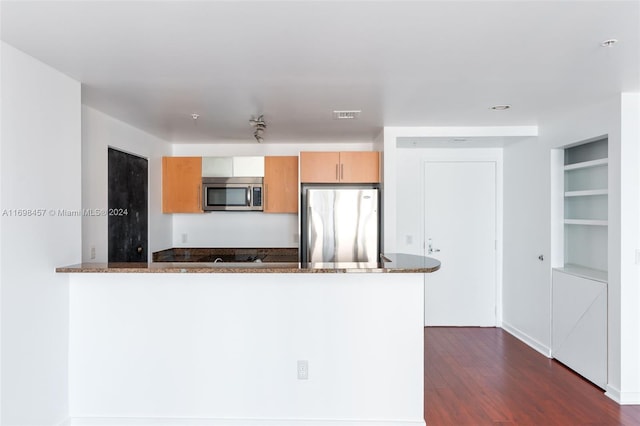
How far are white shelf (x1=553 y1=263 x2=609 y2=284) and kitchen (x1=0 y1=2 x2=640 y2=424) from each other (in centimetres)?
16

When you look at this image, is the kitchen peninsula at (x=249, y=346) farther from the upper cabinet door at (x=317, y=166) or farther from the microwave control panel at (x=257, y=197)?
the microwave control panel at (x=257, y=197)

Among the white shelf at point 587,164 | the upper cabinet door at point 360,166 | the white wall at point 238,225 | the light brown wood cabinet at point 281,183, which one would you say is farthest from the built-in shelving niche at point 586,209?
the light brown wood cabinet at point 281,183

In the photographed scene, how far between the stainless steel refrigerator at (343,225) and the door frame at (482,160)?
3.19 ft

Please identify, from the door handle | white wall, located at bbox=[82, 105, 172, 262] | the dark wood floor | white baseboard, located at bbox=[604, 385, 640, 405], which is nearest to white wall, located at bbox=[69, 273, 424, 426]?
the dark wood floor

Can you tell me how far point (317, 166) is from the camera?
13.8 ft

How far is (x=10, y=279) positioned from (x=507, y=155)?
4.68 meters

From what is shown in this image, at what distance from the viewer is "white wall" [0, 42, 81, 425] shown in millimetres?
1988

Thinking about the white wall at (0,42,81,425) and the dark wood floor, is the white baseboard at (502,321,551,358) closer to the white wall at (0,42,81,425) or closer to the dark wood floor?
the dark wood floor

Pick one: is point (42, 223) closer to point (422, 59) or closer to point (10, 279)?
point (10, 279)

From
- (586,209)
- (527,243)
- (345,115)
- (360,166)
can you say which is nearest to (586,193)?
(586,209)

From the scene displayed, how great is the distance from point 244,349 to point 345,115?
2.03 meters

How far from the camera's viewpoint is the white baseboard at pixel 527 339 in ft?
12.3

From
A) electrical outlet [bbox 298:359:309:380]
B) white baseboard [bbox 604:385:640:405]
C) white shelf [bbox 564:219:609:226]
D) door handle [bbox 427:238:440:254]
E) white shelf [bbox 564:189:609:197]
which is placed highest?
white shelf [bbox 564:189:609:197]

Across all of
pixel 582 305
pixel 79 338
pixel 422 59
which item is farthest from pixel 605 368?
pixel 79 338
